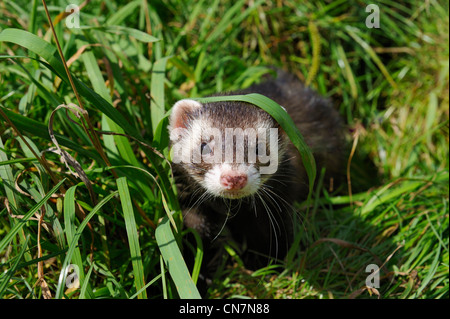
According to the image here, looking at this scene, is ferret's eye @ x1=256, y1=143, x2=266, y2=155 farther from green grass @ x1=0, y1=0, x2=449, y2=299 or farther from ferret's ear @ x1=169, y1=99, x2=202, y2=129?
green grass @ x1=0, y1=0, x2=449, y2=299

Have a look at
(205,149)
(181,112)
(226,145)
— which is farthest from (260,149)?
(181,112)

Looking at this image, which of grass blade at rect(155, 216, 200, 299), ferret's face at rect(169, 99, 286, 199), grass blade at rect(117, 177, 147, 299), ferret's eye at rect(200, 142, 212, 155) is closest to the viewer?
grass blade at rect(155, 216, 200, 299)

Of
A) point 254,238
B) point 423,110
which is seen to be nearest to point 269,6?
point 423,110

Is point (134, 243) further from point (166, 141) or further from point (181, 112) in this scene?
point (181, 112)

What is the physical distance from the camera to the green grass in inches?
107

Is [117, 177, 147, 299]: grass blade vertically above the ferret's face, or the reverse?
the ferret's face

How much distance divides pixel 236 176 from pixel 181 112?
0.68m

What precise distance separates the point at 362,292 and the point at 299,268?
18.6 inches

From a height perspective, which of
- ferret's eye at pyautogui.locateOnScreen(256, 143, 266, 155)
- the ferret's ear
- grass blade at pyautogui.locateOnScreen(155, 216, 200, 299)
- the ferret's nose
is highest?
the ferret's ear

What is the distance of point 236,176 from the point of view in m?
2.59

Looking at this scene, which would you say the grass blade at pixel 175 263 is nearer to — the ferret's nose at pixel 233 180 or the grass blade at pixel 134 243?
the grass blade at pixel 134 243

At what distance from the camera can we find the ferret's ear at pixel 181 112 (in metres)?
2.95

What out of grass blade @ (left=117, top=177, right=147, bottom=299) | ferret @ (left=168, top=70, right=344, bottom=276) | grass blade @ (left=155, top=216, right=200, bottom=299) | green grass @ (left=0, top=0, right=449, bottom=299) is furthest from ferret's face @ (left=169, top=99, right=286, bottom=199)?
grass blade @ (left=117, top=177, right=147, bottom=299)

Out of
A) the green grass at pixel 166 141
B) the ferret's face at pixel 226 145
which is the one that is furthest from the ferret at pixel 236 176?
the green grass at pixel 166 141
